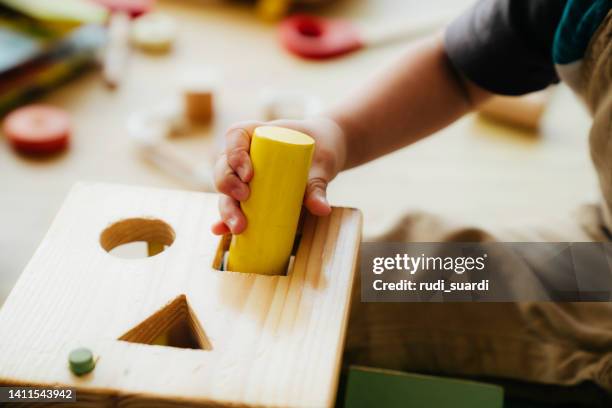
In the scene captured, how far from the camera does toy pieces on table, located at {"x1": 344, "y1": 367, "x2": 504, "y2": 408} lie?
63cm

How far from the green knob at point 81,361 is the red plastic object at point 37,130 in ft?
2.34

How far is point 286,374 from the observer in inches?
17.0

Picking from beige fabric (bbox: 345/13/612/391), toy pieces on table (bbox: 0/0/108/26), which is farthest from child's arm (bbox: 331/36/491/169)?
toy pieces on table (bbox: 0/0/108/26)

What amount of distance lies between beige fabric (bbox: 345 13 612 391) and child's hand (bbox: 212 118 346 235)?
0.17 meters

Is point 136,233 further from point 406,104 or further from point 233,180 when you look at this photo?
point 406,104

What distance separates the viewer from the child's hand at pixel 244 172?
50 centimetres

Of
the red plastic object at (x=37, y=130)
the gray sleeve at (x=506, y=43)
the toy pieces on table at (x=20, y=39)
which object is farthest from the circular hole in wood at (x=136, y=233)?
the toy pieces on table at (x=20, y=39)

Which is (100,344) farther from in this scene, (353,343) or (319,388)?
(353,343)

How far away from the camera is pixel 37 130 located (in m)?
1.08

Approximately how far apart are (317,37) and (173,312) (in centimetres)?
99

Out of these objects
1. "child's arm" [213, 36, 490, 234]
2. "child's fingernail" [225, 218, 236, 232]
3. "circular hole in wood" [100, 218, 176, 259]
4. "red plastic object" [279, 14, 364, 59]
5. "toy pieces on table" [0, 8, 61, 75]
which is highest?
"red plastic object" [279, 14, 364, 59]

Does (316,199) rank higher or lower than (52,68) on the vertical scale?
lower

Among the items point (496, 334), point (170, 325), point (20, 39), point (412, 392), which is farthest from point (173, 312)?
point (20, 39)

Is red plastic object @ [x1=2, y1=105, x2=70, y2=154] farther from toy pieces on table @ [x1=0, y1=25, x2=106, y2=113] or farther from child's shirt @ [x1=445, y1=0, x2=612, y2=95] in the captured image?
child's shirt @ [x1=445, y1=0, x2=612, y2=95]
